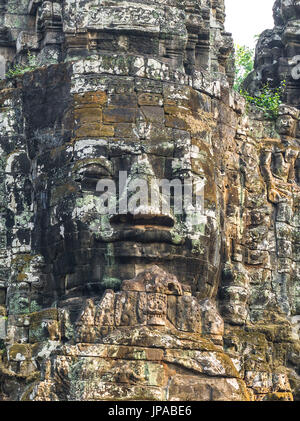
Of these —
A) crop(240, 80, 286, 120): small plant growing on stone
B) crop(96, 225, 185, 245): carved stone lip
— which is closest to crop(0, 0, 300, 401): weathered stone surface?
crop(96, 225, 185, 245): carved stone lip

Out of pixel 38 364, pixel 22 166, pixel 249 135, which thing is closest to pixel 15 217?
pixel 22 166

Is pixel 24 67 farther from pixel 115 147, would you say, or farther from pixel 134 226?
pixel 134 226

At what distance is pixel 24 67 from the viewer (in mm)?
28891

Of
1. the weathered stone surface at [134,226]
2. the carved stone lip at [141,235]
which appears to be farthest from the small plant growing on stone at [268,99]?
the carved stone lip at [141,235]

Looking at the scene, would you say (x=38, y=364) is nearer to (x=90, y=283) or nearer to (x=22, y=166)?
(x=90, y=283)

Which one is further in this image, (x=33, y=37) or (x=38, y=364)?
(x=33, y=37)

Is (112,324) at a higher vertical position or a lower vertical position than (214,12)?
lower

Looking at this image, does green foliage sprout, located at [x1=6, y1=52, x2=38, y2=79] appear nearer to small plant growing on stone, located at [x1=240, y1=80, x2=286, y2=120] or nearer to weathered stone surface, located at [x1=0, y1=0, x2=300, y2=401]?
weathered stone surface, located at [x1=0, y1=0, x2=300, y2=401]

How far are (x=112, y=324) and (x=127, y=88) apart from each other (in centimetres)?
420

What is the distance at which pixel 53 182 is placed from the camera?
27.5 metres

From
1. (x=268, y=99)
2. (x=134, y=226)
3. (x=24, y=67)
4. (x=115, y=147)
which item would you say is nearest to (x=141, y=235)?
(x=134, y=226)

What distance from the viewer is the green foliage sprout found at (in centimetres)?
2873

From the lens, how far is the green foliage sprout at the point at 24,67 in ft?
94.3

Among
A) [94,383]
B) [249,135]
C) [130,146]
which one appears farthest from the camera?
[249,135]
